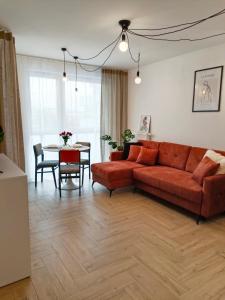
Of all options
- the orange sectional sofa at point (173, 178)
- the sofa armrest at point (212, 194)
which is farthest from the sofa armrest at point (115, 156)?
the sofa armrest at point (212, 194)

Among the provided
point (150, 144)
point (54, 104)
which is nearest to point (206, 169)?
point (150, 144)

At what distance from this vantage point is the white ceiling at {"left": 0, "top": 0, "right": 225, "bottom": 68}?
233cm

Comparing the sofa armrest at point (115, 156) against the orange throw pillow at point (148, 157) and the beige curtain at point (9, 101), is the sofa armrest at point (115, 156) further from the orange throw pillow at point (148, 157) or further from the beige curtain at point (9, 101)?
the beige curtain at point (9, 101)

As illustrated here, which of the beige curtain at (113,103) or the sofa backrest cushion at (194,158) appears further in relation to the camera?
the beige curtain at (113,103)

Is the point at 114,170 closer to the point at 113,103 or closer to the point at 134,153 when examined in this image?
the point at 134,153

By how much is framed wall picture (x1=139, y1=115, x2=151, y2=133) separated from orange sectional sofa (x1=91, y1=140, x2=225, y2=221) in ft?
1.57

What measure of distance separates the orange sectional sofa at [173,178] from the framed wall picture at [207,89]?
0.75 meters

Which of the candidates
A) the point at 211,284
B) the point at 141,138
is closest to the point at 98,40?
the point at 141,138

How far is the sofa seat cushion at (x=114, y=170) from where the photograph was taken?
3.71 metres

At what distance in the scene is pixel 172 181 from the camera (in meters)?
3.19

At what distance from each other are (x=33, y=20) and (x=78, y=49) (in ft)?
3.98

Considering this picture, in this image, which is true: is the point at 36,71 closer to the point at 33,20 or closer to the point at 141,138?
the point at 33,20

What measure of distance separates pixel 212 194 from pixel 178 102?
2.16 metres

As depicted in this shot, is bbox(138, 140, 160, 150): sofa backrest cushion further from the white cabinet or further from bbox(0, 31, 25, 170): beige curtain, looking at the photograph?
the white cabinet
